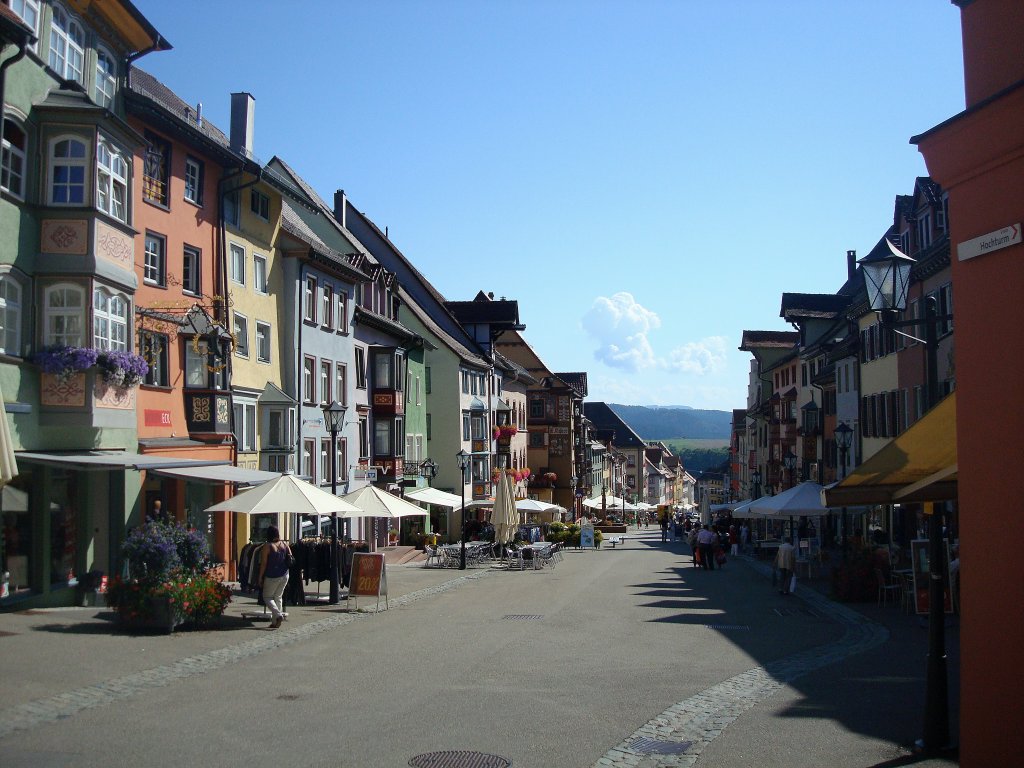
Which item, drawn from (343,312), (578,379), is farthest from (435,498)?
(578,379)

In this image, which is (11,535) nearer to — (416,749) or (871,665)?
(416,749)

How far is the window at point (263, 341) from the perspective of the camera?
33031mm

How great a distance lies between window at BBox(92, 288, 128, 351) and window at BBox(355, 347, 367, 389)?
21.4m

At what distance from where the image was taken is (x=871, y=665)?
15.0 meters

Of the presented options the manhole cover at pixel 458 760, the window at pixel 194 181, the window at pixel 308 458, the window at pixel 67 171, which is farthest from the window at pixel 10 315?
the window at pixel 308 458

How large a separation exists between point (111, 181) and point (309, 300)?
53.1ft

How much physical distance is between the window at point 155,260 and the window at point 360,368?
54.9ft

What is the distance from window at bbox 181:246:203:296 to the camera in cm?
2747

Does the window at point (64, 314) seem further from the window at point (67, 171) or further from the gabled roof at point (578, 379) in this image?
the gabled roof at point (578, 379)

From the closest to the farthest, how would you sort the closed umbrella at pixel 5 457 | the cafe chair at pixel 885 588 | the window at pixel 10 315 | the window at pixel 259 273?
1. the closed umbrella at pixel 5 457
2. the window at pixel 10 315
3. the cafe chair at pixel 885 588
4. the window at pixel 259 273

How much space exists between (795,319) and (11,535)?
50849mm

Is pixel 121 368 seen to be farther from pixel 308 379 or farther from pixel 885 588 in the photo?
pixel 885 588

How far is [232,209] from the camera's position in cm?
3042

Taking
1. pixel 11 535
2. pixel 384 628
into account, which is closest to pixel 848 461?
pixel 384 628
